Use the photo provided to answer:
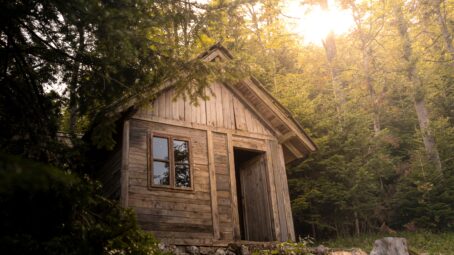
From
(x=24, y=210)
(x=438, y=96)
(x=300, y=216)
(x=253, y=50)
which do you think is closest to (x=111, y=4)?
(x=24, y=210)

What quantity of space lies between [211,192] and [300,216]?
6.47m

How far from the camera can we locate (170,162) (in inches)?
444

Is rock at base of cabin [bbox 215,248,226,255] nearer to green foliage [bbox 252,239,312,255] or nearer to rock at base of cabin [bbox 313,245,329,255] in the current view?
green foliage [bbox 252,239,312,255]

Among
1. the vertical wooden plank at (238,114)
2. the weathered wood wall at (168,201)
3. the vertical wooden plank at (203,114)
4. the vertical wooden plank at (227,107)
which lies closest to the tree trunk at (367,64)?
the vertical wooden plank at (238,114)

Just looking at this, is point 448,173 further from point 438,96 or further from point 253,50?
point 253,50

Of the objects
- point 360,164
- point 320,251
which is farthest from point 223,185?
point 360,164

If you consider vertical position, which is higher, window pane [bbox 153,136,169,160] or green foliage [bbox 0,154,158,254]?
window pane [bbox 153,136,169,160]

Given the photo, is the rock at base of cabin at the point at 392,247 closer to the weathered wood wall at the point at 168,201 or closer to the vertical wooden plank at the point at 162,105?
the weathered wood wall at the point at 168,201

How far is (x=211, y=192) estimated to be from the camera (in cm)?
1161

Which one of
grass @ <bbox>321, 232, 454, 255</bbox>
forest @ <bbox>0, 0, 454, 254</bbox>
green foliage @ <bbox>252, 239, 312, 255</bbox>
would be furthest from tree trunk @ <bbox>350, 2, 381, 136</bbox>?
green foliage @ <bbox>252, 239, 312, 255</bbox>

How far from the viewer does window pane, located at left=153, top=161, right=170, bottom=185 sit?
1096 cm

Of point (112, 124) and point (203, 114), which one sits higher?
point (203, 114)

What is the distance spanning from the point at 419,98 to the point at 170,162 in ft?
48.1

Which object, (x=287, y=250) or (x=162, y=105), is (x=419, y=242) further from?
(x=162, y=105)
